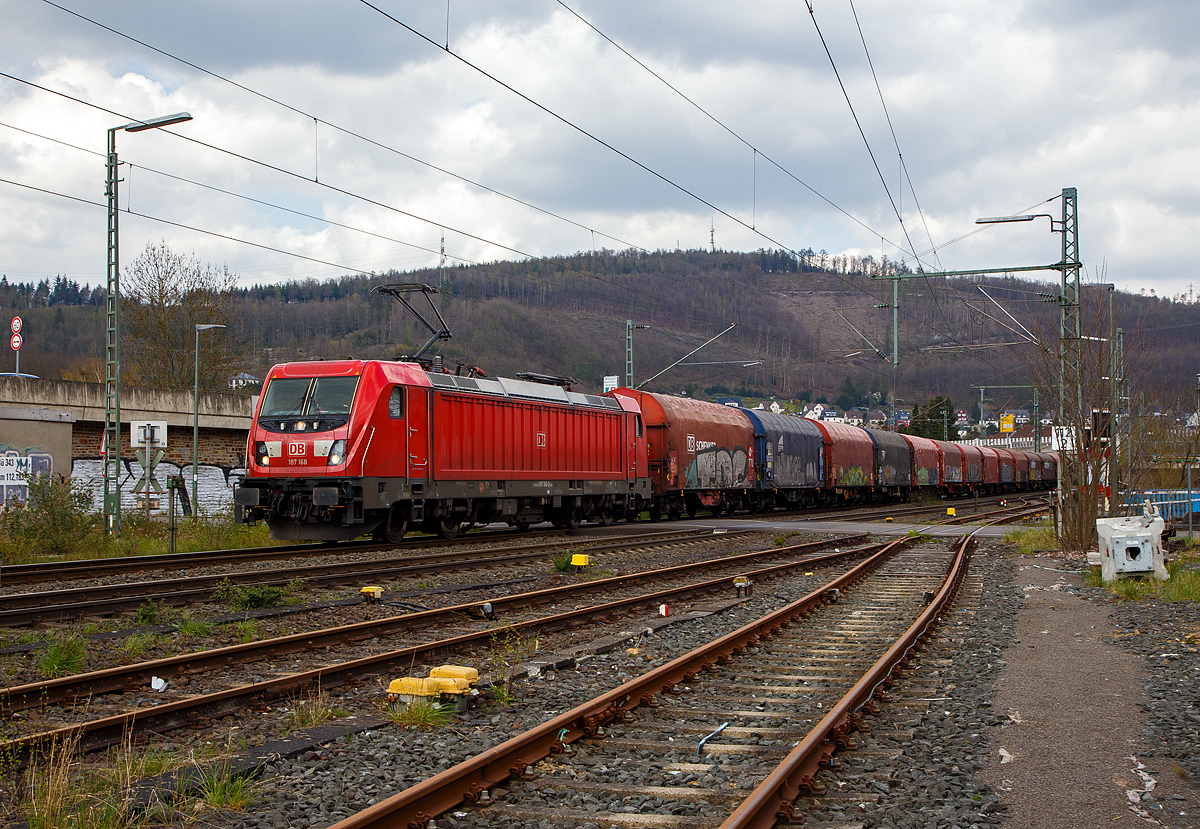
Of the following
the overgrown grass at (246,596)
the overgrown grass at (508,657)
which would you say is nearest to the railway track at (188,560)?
the overgrown grass at (246,596)

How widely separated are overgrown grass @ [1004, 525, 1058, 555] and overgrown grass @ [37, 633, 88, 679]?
696 inches

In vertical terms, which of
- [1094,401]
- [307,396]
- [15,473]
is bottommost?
[15,473]

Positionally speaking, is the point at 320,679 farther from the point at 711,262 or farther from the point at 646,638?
the point at 711,262

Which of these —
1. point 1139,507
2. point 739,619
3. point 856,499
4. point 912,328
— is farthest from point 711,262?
point 739,619

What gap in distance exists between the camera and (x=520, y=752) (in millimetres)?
5348

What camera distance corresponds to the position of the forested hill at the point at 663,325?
101ft

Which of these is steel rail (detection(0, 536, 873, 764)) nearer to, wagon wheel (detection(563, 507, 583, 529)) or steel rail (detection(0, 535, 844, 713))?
steel rail (detection(0, 535, 844, 713))

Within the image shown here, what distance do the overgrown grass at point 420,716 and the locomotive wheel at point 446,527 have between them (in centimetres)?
1379

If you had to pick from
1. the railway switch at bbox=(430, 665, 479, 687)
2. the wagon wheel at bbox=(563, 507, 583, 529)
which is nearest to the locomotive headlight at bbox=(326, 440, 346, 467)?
the wagon wheel at bbox=(563, 507, 583, 529)

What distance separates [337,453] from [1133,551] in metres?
12.6

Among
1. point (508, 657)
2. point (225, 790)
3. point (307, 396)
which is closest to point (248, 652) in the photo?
point (508, 657)

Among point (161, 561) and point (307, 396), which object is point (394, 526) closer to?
point (307, 396)

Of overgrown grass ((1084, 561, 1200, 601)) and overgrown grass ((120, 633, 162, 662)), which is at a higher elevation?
overgrown grass ((120, 633, 162, 662))

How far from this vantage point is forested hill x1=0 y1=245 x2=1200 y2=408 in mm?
30703
